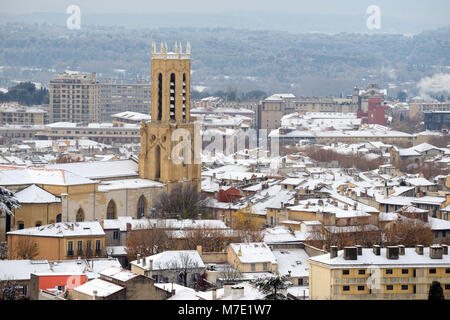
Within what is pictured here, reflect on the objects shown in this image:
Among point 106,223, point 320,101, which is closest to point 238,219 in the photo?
point 106,223

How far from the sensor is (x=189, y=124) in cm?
4097

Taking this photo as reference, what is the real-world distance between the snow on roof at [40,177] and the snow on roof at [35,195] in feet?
1.80

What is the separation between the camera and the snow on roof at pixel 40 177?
34.8 meters

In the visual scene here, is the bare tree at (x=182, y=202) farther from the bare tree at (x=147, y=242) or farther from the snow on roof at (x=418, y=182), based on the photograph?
the snow on roof at (x=418, y=182)

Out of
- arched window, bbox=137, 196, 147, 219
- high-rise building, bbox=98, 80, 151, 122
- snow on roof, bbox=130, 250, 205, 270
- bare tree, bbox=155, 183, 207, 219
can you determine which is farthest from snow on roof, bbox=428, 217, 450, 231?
high-rise building, bbox=98, 80, 151, 122

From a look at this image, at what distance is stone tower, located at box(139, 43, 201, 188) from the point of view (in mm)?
40344

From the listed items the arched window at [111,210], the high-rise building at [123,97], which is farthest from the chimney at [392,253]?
the high-rise building at [123,97]

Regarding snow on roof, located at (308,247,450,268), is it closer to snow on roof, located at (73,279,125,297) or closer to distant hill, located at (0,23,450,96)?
snow on roof, located at (73,279,125,297)

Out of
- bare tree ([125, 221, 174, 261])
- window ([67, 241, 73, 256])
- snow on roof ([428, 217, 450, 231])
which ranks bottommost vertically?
snow on roof ([428, 217, 450, 231])

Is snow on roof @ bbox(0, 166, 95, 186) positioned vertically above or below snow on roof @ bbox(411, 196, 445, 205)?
above

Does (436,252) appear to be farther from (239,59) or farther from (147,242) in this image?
(239,59)

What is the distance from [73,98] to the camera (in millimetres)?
105875

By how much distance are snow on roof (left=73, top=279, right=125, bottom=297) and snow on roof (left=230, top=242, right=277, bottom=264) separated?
6190mm
